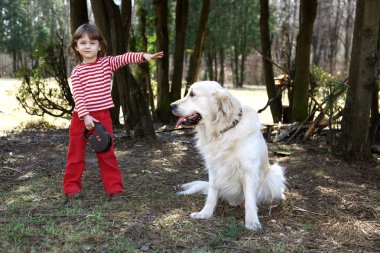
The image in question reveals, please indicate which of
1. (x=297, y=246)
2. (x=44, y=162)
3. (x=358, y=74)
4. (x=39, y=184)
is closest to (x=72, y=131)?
(x=39, y=184)

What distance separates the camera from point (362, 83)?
234 inches

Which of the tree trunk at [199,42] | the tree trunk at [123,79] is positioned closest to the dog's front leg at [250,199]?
the tree trunk at [123,79]

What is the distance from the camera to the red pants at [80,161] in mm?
4488

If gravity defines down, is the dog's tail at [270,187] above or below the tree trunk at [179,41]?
below

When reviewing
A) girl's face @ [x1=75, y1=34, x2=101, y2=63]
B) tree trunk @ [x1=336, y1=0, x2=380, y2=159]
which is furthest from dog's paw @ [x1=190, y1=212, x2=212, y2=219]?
tree trunk @ [x1=336, y1=0, x2=380, y2=159]

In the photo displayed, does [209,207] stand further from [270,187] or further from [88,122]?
[88,122]

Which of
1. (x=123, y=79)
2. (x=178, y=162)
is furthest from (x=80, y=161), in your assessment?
(x=123, y=79)

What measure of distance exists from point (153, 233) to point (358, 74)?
387 cm

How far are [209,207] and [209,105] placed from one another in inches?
38.3

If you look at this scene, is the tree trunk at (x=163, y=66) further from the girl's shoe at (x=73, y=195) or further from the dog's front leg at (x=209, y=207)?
the dog's front leg at (x=209, y=207)

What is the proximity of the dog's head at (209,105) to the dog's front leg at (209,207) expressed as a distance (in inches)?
26.4

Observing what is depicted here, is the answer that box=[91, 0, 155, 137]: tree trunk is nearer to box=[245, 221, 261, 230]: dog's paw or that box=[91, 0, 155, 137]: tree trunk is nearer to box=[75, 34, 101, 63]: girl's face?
box=[75, 34, 101, 63]: girl's face

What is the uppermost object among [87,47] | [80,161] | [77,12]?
[77,12]

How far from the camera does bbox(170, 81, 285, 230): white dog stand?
398cm
